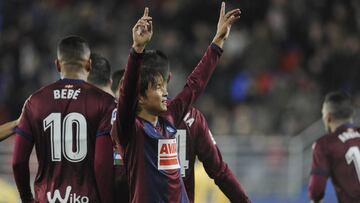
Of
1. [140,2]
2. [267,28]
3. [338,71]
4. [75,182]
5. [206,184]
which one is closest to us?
[75,182]

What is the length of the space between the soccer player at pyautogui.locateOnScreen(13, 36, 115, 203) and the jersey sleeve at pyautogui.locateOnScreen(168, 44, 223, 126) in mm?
558

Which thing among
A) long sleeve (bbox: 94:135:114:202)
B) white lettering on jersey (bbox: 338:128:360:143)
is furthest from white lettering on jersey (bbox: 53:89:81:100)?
white lettering on jersey (bbox: 338:128:360:143)

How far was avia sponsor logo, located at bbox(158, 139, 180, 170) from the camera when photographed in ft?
18.4

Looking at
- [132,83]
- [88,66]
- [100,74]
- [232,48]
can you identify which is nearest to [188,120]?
[88,66]

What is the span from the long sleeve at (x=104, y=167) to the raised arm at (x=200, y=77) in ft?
1.76

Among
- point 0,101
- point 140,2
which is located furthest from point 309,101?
point 0,101

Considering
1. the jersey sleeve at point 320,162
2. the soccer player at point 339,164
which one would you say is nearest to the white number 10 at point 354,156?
the soccer player at point 339,164

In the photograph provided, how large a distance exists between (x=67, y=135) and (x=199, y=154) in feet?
3.11

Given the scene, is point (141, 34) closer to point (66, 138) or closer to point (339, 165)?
point (66, 138)

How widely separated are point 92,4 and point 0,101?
2655 mm

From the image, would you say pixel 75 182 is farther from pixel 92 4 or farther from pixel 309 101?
pixel 92 4

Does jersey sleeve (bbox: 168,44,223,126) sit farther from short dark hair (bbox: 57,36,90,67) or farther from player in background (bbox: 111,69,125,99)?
player in background (bbox: 111,69,125,99)

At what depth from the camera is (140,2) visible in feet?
56.9

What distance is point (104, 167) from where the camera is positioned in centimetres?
620
